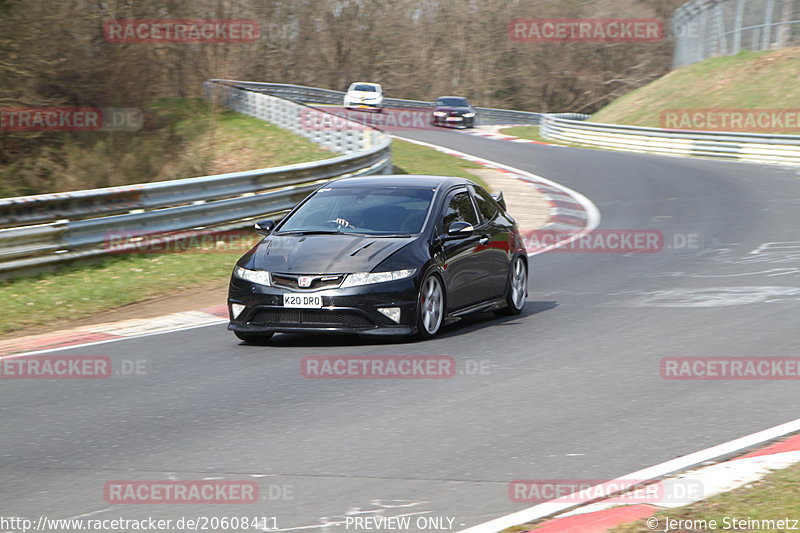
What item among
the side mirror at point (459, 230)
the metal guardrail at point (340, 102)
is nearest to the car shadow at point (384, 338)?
the side mirror at point (459, 230)

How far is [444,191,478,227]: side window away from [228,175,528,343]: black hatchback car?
0.01 meters

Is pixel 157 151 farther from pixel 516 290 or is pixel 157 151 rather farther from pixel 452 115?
pixel 452 115

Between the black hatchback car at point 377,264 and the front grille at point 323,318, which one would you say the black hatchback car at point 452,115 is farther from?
the front grille at point 323,318

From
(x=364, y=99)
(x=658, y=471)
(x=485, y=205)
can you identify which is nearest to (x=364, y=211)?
(x=485, y=205)

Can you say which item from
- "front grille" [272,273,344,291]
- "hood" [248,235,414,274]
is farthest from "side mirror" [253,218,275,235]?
"front grille" [272,273,344,291]

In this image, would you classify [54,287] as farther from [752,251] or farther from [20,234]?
[752,251]

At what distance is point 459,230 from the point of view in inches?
407

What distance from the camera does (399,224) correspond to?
10.4m

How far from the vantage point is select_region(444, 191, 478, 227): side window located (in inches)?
426

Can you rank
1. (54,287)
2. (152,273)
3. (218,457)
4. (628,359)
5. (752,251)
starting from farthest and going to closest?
1. (752,251)
2. (152,273)
3. (54,287)
4. (628,359)
5. (218,457)

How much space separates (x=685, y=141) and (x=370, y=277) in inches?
1151

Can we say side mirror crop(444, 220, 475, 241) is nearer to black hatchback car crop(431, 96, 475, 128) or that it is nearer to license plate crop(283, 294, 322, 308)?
license plate crop(283, 294, 322, 308)

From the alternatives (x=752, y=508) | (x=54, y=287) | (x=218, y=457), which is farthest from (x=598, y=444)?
(x=54, y=287)

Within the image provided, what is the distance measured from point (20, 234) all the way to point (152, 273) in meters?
1.82
